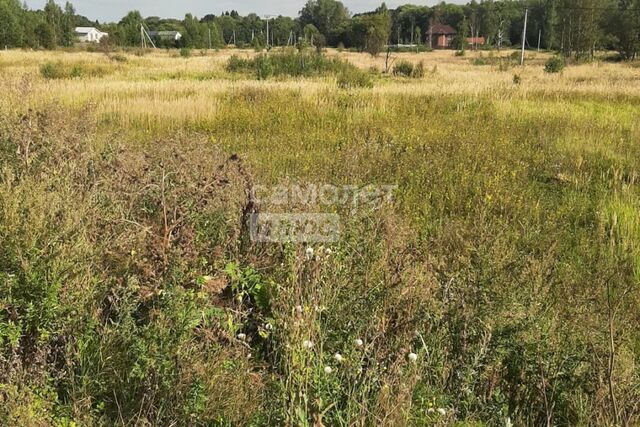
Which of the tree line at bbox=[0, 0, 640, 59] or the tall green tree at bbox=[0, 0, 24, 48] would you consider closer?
the tree line at bbox=[0, 0, 640, 59]

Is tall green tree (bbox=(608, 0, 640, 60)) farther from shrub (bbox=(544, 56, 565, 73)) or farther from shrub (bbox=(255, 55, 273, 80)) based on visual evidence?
shrub (bbox=(255, 55, 273, 80))

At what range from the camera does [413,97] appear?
1229cm

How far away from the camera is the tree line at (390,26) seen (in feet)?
138

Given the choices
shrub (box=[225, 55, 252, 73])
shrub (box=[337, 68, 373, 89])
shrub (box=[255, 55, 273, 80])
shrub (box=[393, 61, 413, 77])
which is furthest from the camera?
shrub (box=[393, 61, 413, 77])

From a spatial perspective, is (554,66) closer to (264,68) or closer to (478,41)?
(264,68)

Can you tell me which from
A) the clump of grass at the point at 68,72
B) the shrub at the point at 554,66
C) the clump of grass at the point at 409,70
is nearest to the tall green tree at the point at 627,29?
the shrub at the point at 554,66

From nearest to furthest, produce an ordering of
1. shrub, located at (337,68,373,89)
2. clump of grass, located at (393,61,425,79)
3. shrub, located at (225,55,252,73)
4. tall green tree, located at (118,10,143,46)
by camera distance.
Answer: shrub, located at (337,68,373,89)
clump of grass, located at (393,61,425,79)
shrub, located at (225,55,252,73)
tall green tree, located at (118,10,143,46)

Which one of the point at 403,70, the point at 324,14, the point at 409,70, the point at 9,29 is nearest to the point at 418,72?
the point at 409,70

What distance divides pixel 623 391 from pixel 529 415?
478mm

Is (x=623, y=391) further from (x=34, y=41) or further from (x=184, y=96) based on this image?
(x=34, y=41)

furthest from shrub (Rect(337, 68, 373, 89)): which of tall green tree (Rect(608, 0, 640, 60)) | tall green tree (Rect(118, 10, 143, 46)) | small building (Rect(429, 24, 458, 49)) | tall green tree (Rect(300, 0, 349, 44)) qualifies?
tall green tree (Rect(300, 0, 349, 44))

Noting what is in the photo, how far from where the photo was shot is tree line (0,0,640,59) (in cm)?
4206

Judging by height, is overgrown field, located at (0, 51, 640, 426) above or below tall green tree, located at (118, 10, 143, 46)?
below

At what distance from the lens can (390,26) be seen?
46594mm
